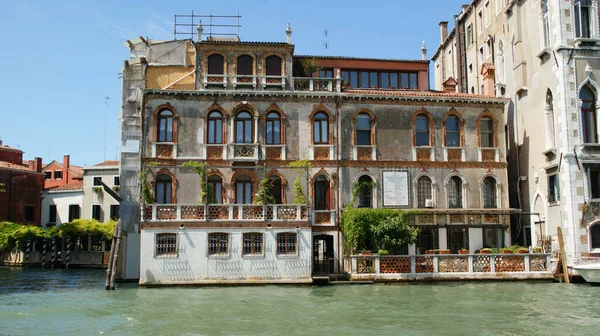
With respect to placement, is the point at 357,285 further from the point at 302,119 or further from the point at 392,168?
the point at 302,119

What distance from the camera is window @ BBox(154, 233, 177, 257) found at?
26250 mm

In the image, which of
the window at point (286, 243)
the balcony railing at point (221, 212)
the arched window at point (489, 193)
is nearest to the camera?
the balcony railing at point (221, 212)

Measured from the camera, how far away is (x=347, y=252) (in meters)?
27.7

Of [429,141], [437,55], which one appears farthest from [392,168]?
[437,55]

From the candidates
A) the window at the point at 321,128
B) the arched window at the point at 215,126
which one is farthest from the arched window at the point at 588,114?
the arched window at the point at 215,126

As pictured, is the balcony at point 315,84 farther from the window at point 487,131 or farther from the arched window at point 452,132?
the window at point 487,131

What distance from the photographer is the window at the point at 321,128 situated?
29.5 m

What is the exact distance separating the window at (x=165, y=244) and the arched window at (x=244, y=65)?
8.86m

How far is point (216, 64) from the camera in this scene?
97.4 feet

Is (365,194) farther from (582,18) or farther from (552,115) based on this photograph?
(582,18)

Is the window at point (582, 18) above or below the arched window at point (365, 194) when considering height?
above

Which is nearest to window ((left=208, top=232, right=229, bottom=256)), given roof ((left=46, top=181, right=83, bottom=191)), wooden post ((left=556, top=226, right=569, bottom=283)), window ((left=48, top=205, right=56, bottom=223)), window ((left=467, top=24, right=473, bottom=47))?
wooden post ((left=556, top=226, right=569, bottom=283))

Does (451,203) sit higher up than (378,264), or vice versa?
(451,203)

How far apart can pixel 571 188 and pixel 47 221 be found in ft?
146
